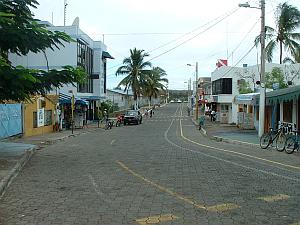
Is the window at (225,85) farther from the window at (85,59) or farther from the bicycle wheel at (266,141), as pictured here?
the bicycle wheel at (266,141)

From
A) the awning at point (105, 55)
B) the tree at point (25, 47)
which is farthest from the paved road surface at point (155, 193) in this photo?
→ the awning at point (105, 55)

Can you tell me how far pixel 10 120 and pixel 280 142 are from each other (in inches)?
611

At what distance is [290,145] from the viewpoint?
59.7 feet

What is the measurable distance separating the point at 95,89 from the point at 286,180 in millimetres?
41796

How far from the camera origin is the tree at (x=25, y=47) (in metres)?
13.3

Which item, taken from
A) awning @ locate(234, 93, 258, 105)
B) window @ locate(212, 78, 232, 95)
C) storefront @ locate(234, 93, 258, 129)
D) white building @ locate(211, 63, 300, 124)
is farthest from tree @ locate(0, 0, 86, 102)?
window @ locate(212, 78, 232, 95)

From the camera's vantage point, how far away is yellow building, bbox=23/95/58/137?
2886 centimetres

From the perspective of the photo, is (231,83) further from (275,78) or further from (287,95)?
(287,95)

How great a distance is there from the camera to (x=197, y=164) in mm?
13719

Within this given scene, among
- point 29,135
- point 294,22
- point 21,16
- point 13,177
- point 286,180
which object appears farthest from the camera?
point 294,22

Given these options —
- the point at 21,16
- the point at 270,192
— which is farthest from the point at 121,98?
the point at 270,192

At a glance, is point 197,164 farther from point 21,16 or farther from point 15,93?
point 21,16

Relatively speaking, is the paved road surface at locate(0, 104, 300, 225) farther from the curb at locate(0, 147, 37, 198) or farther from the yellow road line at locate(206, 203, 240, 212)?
the curb at locate(0, 147, 37, 198)

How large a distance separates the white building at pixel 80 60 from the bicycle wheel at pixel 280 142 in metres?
20.0
